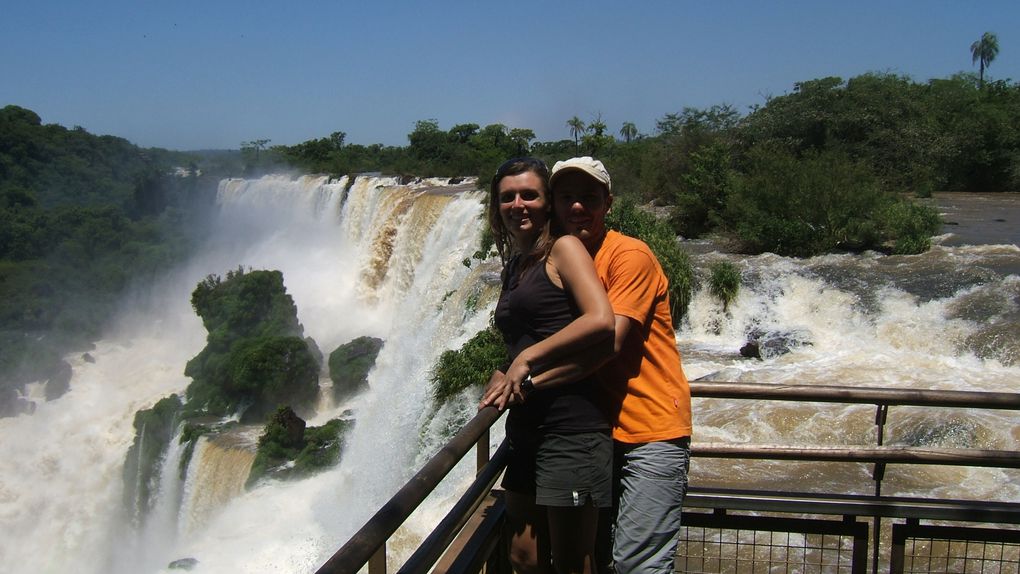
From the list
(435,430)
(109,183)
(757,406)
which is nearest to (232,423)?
(435,430)

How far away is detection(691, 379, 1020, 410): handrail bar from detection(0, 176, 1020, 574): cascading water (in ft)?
9.46

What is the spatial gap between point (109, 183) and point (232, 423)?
184ft

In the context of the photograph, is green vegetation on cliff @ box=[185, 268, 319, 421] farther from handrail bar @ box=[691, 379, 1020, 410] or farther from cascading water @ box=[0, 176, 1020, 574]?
handrail bar @ box=[691, 379, 1020, 410]

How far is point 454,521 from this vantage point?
73.8 inches

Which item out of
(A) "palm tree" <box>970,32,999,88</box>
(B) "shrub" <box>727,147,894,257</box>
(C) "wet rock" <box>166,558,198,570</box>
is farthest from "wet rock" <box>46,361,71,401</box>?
(A) "palm tree" <box>970,32,999,88</box>

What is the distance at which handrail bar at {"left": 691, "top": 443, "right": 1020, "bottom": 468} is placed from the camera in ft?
8.02

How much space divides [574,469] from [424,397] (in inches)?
341

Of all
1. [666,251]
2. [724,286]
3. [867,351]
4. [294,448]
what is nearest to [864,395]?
[867,351]

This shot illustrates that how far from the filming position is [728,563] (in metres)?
3.66

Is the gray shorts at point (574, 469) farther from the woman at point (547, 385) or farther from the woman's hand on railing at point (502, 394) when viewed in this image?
the woman's hand on railing at point (502, 394)

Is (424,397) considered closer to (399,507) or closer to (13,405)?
(399,507)

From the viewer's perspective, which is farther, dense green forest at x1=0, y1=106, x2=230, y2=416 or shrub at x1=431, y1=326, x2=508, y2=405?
dense green forest at x1=0, y1=106, x2=230, y2=416

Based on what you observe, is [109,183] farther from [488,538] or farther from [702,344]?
[488,538]

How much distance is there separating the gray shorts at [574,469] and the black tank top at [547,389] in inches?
1.1
